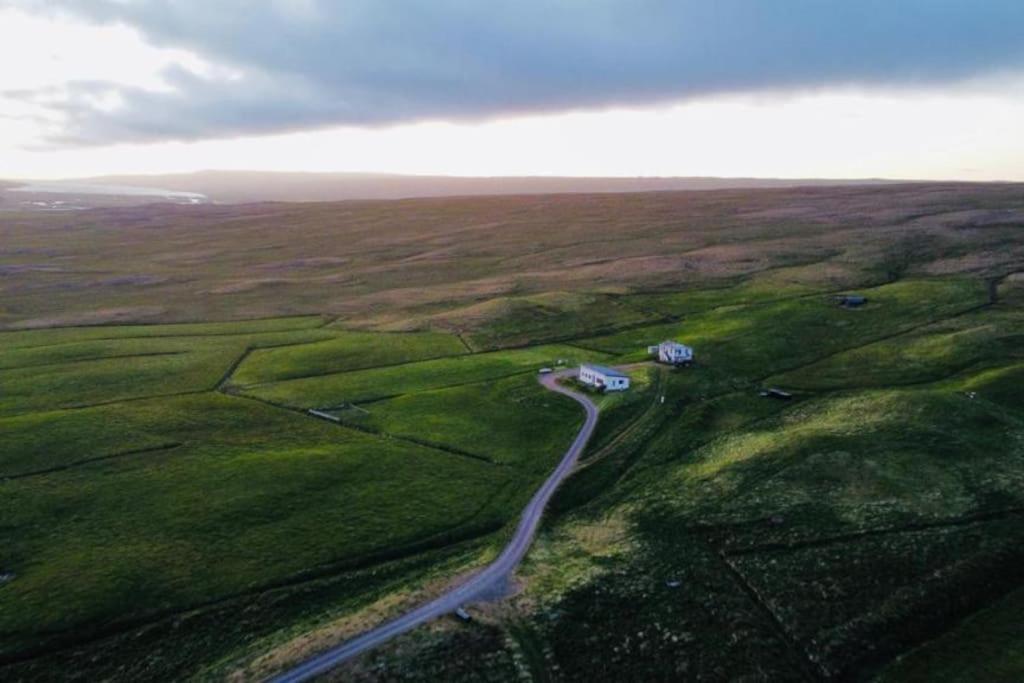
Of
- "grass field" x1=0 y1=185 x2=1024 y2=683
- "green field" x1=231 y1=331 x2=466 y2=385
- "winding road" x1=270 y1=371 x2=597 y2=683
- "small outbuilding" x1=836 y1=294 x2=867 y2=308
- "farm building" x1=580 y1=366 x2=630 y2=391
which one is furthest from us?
"small outbuilding" x1=836 y1=294 x2=867 y2=308

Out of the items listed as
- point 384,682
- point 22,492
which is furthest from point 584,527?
point 22,492

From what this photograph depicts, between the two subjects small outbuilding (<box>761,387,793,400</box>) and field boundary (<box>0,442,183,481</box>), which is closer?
field boundary (<box>0,442,183,481</box>)

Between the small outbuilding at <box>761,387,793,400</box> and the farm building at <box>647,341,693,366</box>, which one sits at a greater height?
the farm building at <box>647,341,693,366</box>

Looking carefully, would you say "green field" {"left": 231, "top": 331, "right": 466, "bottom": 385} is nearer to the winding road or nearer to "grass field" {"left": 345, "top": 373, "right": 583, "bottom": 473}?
"grass field" {"left": 345, "top": 373, "right": 583, "bottom": 473}

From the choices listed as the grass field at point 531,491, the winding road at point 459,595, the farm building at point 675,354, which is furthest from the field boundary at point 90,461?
the farm building at point 675,354

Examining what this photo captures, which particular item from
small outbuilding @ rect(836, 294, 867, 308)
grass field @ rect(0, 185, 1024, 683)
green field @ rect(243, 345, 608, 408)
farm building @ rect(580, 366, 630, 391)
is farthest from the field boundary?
small outbuilding @ rect(836, 294, 867, 308)

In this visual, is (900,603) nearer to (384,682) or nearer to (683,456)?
(683,456)

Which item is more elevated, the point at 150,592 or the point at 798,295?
the point at 798,295

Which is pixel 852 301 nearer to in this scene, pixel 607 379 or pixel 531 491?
pixel 607 379
